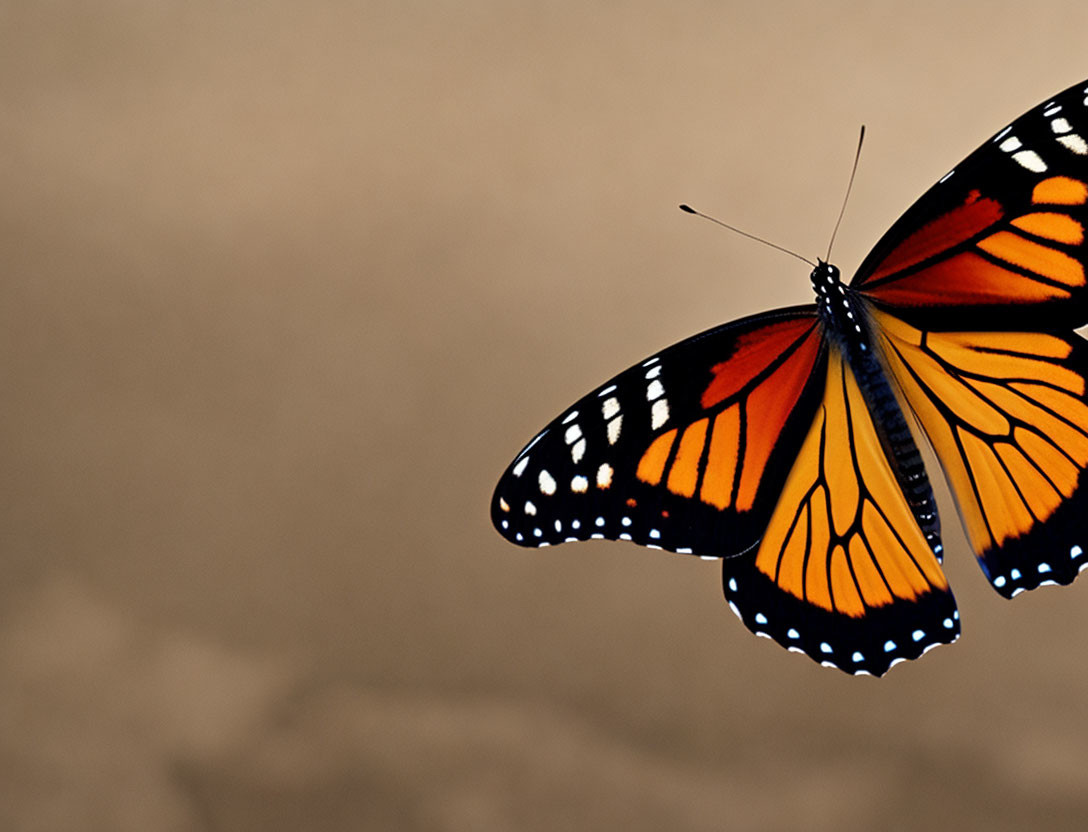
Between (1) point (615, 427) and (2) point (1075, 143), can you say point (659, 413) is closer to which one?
(1) point (615, 427)

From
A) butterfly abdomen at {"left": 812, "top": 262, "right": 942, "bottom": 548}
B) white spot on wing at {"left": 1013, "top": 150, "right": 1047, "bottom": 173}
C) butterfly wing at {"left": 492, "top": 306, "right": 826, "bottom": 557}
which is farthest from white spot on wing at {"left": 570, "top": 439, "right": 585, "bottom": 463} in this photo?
white spot on wing at {"left": 1013, "top": 150, "right": 1047, "bottom": 173}

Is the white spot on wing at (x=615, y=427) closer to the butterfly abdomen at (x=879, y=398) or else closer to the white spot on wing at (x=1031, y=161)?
the butterfly abdomen at (x=879, y=398)

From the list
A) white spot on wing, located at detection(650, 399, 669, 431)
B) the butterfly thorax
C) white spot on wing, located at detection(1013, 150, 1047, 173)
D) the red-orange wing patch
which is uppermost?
white spot on wing, located at detection(1013, 150, 1047, 173)

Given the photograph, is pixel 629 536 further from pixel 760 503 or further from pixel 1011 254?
pixel 1011 254

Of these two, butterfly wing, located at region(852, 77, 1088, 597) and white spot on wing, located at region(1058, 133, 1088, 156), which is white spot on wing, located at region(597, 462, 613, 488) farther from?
white spot on wing, located at region(1058, 133, 1088, 156)

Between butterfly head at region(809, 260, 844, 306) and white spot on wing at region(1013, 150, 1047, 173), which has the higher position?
white spot on wing at region(1013, 150, 1047, 173)

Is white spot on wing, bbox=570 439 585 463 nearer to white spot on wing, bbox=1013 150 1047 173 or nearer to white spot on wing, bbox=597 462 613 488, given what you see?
white spot on wing, bbox=597 462 613 488

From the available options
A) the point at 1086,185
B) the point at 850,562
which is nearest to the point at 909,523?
the point at 850,562

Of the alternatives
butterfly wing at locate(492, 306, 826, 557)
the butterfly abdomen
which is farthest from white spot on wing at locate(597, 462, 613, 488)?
the butterfly abdomen
